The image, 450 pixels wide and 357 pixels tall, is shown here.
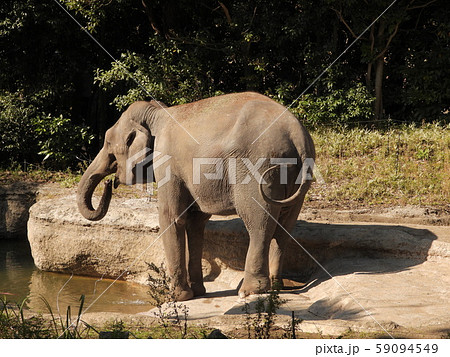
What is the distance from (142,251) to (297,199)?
335cm

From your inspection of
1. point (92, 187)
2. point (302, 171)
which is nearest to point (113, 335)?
point (302, 171)

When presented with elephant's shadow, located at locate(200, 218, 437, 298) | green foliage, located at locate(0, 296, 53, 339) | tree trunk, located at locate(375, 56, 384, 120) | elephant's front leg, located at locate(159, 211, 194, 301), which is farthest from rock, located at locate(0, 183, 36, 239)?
tree trunk, located at locate(375, 56, 384, 120)

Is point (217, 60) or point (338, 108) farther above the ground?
point (217, 60)

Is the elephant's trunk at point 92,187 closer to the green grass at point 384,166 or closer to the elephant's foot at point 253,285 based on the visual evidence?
the elephant's foot at point 253,285

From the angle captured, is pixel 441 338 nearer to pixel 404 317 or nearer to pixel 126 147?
pixel 404 317

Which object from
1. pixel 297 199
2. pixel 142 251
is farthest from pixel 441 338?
pixel 142 251

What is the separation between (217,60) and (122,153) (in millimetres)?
8341

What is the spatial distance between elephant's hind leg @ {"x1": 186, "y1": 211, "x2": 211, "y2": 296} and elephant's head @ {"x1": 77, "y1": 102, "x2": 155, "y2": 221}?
0.89 m

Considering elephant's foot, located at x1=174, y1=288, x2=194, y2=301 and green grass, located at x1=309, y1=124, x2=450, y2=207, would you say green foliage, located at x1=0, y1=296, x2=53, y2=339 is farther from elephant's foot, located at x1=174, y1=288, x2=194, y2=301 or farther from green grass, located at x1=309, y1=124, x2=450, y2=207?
green grass, located at x1=309, y1=124, x2=450, y2=207

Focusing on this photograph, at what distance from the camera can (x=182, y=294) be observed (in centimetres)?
781

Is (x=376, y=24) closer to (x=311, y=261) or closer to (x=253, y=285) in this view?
(x=311, y=261)

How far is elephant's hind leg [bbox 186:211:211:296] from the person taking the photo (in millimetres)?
8109

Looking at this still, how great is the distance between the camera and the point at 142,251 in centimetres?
941

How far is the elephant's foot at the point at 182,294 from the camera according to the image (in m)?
7.79
